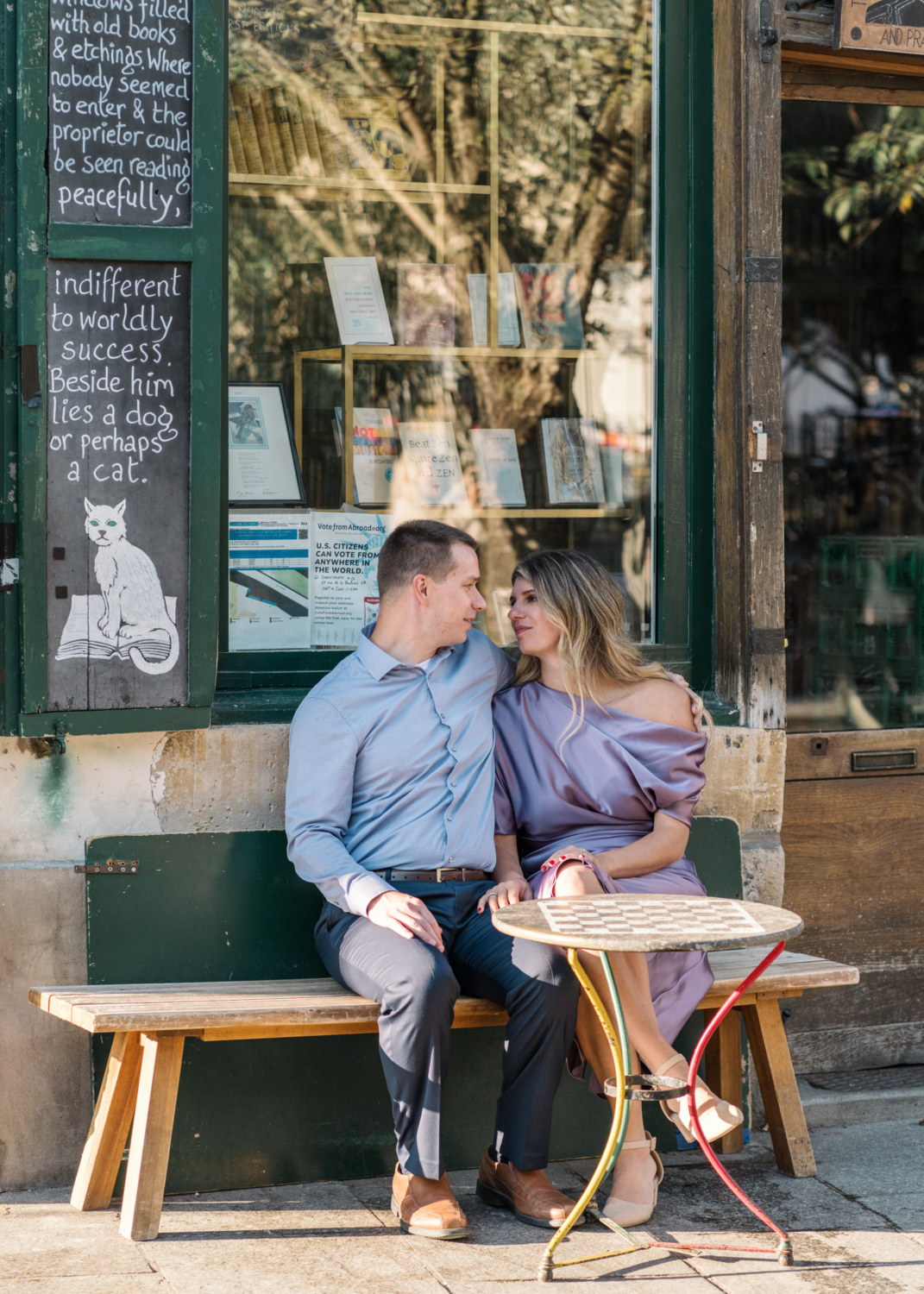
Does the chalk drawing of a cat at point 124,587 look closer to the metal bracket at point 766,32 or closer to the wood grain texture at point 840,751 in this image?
the wood grain texture at point 840,751

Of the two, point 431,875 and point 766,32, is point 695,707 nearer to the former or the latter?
point 431,875

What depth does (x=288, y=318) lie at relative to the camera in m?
3.93

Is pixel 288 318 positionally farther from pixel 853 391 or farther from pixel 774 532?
pixel 853 391

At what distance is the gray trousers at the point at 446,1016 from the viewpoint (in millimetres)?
2998

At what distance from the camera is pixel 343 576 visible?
12.9 feet

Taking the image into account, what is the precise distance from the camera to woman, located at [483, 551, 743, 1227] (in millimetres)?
3307

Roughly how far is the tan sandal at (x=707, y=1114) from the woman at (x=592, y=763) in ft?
0.37

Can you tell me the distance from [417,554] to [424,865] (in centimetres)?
71

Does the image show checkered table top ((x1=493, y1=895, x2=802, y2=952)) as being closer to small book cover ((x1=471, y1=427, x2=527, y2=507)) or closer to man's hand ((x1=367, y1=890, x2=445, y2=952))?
man's hand ((x1=367, y1=890, x2=445, y2=952))

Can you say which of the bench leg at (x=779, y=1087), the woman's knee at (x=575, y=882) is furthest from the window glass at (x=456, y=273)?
the bench leg at (x=779, y=1087)

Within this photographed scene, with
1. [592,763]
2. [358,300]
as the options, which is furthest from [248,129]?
[592,763]

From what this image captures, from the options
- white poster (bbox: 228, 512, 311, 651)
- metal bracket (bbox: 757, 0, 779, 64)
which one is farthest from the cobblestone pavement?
metal bracket (bbox: 757, 0, 779, 64)

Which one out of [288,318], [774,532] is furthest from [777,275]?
[288,318]

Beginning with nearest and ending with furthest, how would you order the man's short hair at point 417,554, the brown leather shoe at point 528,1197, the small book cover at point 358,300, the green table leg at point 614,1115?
the green table leg at point 614,1115, the brown leather shoe at point 528,1197, the man's short hair at point 417,554, the small book cover at point 358,300
